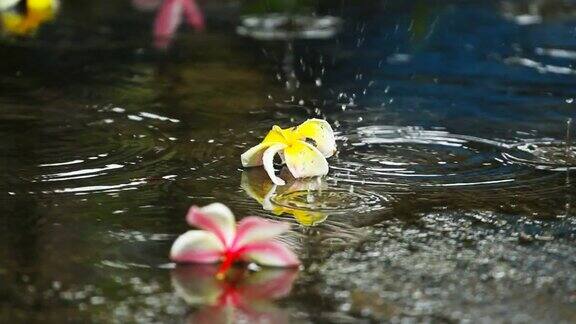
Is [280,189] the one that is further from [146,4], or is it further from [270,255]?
[146,4]

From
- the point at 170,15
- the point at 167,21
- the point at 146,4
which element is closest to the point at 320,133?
the point at 167,21

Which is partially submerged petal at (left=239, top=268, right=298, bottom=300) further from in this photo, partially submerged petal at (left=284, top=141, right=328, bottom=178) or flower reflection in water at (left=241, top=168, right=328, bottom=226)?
partially submerged petal at (left=284, top=141, right=328, bottom=178)

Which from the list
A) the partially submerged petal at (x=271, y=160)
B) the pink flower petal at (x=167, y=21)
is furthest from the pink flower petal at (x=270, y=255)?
the pink flower petal at (x=167, y=21)

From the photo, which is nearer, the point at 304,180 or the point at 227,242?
the point at 227,242

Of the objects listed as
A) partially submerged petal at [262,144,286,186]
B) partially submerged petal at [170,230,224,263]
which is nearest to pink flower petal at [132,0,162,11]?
partially submerged petal at [262,144,286,186]

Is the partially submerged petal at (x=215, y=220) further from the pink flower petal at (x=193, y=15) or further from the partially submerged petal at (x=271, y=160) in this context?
the pink flower petal at (x=193, y=15)

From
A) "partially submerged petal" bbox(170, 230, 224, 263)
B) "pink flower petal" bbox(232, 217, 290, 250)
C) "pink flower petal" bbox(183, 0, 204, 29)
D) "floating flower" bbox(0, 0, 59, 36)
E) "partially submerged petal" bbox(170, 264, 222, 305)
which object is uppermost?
"pink flower petal" bbox(232, 217, 290, 250)
